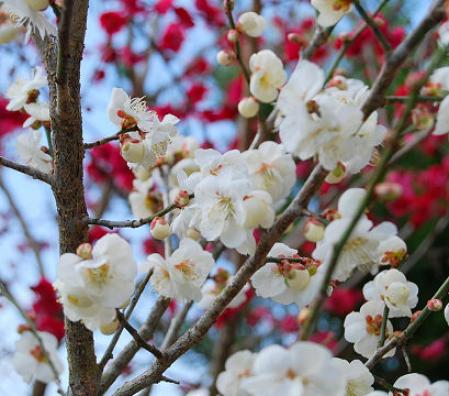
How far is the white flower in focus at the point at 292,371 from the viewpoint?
0.65 m

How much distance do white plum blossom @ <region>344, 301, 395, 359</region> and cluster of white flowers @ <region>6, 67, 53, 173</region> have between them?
57 cm

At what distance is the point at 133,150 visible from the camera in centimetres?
99

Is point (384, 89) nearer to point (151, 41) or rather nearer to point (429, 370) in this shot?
point (151, 41)

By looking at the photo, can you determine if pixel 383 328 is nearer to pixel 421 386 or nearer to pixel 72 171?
pixel 421 386

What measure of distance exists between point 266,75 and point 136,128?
0.25 m

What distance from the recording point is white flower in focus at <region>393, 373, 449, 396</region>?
84cm

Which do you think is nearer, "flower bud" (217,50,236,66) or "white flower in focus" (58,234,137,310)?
"white flower in focus" (58,234,137,310)

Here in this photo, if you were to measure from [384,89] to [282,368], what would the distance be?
35cm

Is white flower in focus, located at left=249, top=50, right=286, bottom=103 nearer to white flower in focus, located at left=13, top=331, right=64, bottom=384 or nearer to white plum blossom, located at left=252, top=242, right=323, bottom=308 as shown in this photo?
white plum blossom, located at left=252, top=242, right=323, bottom=308

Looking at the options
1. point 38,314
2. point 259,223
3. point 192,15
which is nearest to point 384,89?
point 259,223

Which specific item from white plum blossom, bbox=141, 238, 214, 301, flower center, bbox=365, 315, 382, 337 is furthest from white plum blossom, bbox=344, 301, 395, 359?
white plum blossom, bbox=141, 238, 214, 301

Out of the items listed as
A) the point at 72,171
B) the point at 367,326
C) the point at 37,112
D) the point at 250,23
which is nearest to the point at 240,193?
the point at 72,171

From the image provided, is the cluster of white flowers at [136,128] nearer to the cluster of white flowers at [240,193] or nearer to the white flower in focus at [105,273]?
the cluster of white flowers at [240,193]

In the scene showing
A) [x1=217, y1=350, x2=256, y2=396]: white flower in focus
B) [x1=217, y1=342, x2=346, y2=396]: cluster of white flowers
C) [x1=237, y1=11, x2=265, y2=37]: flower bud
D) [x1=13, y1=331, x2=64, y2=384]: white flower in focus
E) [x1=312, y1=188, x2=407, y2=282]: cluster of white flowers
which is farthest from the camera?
[x1=13, y1=331, x2=64, y2=384]: white flower in focus
